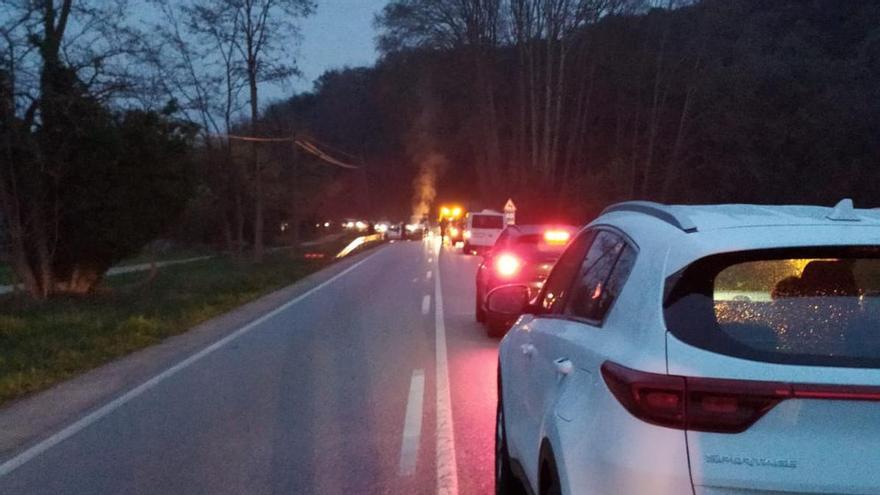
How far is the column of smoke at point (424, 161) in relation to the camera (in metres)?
70.9

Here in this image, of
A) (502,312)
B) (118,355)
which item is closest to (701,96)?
(118,355)

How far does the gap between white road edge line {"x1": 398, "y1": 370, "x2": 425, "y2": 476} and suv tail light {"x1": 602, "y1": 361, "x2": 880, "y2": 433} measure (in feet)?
13.9

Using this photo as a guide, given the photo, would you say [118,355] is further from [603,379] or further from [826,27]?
[826,27]

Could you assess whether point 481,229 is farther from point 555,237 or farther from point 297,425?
point 297,425

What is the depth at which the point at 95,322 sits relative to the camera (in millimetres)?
17734

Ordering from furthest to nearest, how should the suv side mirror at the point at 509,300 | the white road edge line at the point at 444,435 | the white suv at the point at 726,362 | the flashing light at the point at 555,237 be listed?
the flashing light at the point at 555,237
the white road edge line at the point at 444,435
the suv side mirror at the point at 509,300
the white suv at the point at 726,362

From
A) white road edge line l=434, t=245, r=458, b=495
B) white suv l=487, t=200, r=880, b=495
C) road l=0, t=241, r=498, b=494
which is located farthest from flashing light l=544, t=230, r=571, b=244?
white suv l=487, t=200, r=880, b=495

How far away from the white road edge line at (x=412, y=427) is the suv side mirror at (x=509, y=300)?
4.75 feet

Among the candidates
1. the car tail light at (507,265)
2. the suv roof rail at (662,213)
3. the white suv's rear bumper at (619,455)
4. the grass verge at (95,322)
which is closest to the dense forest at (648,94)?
the grass verge at (95,322)

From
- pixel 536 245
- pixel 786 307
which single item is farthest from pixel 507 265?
pixel 786 307

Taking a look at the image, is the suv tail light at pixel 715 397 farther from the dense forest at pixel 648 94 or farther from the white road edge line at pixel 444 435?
the dense forest at pixel 648 94

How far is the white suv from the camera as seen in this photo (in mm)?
3215

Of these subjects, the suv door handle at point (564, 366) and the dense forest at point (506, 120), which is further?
the dense forest at point (506, 120)

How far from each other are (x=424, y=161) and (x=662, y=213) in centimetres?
7831
